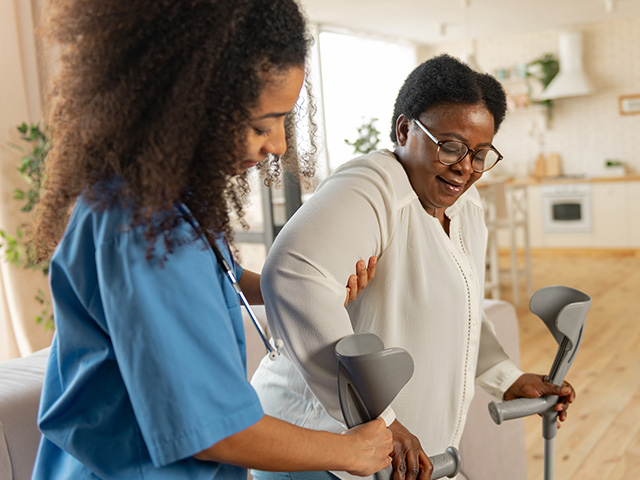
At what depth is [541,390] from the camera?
1.27 meters

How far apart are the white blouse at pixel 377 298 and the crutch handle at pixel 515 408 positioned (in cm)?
5

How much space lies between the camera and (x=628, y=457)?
2.71m

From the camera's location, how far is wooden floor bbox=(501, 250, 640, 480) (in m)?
2.71

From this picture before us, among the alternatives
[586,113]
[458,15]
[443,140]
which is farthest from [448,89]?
[586,113]

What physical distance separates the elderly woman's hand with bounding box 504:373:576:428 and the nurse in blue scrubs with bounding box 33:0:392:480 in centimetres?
65

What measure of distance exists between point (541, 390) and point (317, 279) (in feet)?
1.91

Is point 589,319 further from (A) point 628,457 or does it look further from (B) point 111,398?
(B) point 111,398

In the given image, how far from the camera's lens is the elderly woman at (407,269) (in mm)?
963

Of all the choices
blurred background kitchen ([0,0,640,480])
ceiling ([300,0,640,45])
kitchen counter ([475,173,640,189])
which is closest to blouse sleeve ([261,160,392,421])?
blurred background kitchen ([0,0,640,480])

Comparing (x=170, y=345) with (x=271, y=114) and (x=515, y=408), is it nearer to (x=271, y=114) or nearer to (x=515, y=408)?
(x=271, y=114)

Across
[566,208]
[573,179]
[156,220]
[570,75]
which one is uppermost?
[570,75]

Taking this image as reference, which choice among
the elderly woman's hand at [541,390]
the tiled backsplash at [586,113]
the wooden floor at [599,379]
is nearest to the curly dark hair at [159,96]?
the elderly woman's hand at [541,390]

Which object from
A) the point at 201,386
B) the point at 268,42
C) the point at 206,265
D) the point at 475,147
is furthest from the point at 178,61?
the point at 475,147

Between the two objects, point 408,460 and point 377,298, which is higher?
point 377,298
